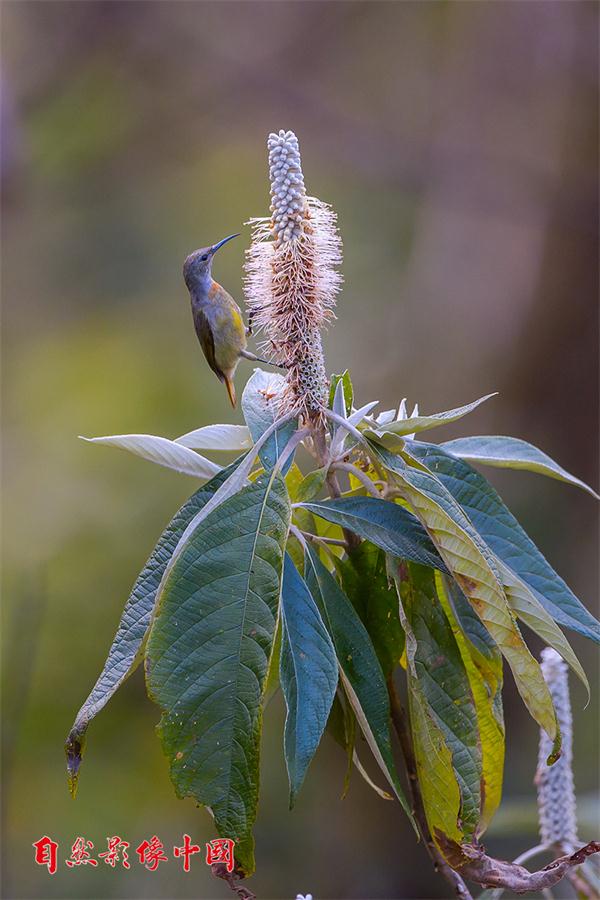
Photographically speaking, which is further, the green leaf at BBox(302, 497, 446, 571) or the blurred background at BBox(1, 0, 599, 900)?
the blurred background at BBox(1, 0, 599, 900)

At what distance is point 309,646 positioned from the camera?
71 cm

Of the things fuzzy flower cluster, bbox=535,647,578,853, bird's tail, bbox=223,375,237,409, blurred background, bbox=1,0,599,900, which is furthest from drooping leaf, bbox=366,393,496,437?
blurred background, bbox=1,0,599,900

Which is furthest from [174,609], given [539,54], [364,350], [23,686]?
[539,54]

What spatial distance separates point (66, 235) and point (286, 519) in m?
3.60

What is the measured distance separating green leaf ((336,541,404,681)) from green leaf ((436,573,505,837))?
0.19 ft

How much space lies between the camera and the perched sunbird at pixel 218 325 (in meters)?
1.37

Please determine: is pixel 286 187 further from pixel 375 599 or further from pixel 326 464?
pixel 375 599

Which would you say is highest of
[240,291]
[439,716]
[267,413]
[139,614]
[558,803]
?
[240,291]

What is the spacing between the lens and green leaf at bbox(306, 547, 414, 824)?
734 millimetres

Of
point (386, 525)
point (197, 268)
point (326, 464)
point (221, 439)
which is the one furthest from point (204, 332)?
point (386, 525)

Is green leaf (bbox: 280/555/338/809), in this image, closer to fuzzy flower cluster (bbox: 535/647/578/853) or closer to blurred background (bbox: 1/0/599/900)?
fuzzy flower cluster (bbox: 535/647/578/853)

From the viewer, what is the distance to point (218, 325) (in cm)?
138

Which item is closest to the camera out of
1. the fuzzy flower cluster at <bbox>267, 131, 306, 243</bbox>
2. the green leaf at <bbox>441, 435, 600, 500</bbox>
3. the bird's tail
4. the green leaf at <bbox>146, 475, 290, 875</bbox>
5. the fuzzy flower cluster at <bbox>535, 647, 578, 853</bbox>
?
the green leaf at <bbox>146, 475, 290, 875</bbox>

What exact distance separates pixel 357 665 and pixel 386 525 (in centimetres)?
13
